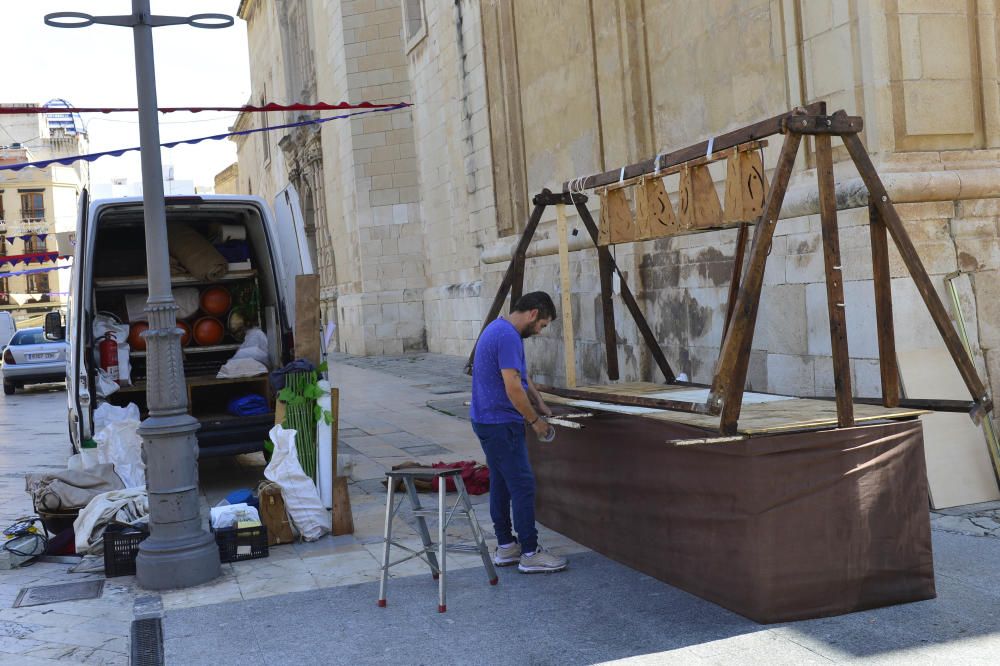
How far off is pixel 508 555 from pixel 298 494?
5.72ft

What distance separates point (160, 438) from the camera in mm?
6328

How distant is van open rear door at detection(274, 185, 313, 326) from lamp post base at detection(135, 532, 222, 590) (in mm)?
3233

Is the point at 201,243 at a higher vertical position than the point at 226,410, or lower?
higher

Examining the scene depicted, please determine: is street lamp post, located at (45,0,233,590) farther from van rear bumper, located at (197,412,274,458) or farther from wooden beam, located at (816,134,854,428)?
wooden beam, located at (816,134,854,428)

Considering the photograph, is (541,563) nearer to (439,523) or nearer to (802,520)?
(439,523)

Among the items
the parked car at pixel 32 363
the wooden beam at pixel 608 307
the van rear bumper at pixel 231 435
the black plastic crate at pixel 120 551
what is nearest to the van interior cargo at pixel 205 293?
the van rear bumper at pixel 231 435

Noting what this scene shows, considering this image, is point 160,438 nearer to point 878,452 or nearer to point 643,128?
point 878,452

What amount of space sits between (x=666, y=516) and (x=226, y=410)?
564 cm

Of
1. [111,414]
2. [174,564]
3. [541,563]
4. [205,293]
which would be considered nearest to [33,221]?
[205,293]

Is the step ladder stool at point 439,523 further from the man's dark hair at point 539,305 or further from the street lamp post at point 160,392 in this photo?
the street lamp post at point 160,392

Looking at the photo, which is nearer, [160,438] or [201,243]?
[160,438]

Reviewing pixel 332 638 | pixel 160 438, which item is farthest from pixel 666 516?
pixel 160 438

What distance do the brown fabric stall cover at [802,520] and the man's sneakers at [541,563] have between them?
2.57 feet

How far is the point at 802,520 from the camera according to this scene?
15.6 ft
